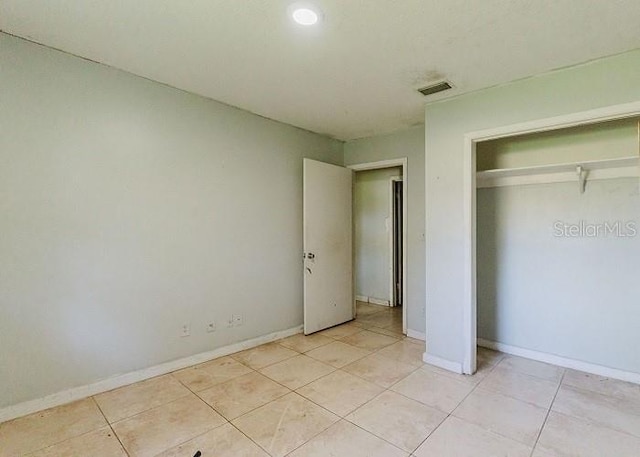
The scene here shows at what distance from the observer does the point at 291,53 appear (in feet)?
7.45

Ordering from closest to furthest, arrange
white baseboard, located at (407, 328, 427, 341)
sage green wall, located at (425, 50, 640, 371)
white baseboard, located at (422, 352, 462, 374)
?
sage green wall, located at (425, 50, 640, 371)
white baseboard, located at (422, 352, 462, 374)
white baseboard, located at (407, 328, 427, 341)

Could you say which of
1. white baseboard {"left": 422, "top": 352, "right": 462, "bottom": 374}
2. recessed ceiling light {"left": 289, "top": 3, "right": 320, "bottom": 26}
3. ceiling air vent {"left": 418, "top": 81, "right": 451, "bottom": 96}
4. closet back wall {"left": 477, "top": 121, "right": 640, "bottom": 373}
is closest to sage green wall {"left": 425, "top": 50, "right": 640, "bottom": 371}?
white baseboard {"left": 422, "top": 352, "right": 462, "bottom": 374}

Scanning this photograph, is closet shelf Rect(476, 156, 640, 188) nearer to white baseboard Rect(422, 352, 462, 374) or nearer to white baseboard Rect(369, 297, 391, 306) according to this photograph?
white baseboard Rect(422, 352, 462, 374)

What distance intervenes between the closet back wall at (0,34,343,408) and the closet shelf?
2.36 m

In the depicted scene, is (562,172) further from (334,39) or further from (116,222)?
(116,222)

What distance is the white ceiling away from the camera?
5.91 feet

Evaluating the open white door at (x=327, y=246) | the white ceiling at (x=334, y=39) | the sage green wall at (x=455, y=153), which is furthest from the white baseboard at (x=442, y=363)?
the white ceiling at (x=334, y=39)

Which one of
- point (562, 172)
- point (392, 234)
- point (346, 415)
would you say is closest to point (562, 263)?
point (562, 172)

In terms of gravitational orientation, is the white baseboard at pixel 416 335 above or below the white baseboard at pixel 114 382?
below

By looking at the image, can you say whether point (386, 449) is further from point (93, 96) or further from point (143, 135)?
point (93, 96)

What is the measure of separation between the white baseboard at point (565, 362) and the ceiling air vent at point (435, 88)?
2567mm

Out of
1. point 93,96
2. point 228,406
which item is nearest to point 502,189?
point 228,406

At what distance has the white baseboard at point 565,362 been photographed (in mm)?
2652

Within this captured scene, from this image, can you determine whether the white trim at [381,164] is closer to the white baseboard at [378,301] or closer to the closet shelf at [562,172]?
the closet shelf at [562,172]
